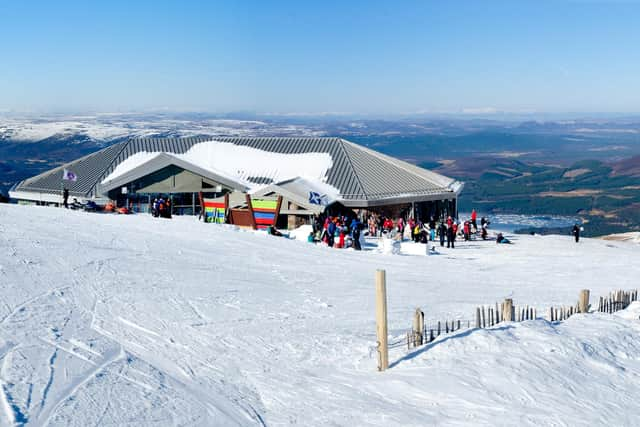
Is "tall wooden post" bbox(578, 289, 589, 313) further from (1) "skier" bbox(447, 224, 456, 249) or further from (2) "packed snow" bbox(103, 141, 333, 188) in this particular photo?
(2) "packed snow" bbox(103, 141, 333, 188)

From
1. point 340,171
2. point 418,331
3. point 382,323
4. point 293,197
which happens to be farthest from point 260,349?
point 340,171

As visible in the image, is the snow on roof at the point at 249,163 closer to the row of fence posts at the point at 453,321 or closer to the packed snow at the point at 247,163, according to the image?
the packed snow at the point at 247,163

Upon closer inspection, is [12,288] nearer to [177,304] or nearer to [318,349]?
[177,304]

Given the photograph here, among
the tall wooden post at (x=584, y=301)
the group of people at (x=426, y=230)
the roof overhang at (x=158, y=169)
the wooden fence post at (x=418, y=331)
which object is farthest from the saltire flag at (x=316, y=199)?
the wooden fence post at (x=418, y=331)

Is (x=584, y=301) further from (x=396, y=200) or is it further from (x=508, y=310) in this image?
(x=396, y=200)

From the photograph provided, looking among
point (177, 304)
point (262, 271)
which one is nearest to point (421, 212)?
point (262, 271)
